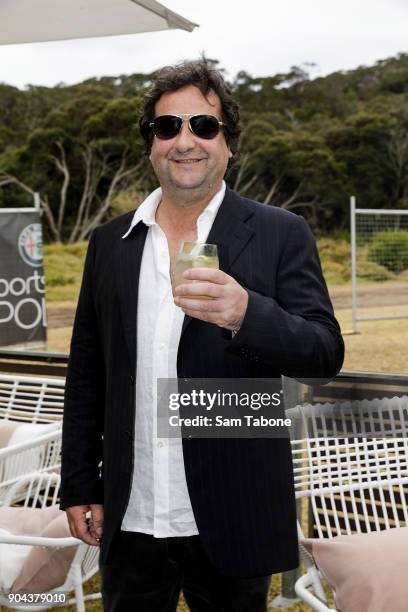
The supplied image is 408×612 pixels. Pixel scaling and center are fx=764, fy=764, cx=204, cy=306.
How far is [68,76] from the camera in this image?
30.1 meters

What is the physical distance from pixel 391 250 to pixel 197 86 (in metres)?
17.3

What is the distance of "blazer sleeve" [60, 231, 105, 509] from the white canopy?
6.42 ft

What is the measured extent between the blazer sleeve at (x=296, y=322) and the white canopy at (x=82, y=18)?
213 cm

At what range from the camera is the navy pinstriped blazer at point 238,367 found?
1536 mm

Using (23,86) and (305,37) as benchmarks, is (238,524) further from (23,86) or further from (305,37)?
(305,37)

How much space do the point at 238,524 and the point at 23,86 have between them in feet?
97.1

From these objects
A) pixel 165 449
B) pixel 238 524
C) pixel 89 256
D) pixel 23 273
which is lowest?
pixel 23 273

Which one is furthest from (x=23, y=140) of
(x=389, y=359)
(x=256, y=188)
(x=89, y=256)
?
(x=89, y=256)

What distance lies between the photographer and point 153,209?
1751 mm

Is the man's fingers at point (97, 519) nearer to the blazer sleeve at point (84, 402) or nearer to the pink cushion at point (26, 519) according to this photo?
the blazer sleeve at point (84, 402)

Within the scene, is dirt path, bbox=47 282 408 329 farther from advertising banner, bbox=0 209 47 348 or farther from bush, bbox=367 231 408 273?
advertising banner, bbox=0 209 47 348

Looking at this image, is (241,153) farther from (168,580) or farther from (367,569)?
(168,580)

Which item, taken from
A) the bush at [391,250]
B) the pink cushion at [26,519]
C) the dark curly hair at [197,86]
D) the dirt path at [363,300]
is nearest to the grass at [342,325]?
the dirt path at [363,300]

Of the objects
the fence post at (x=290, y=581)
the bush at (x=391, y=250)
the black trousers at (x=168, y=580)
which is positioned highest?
the black trousers at (x=168, y=580)
